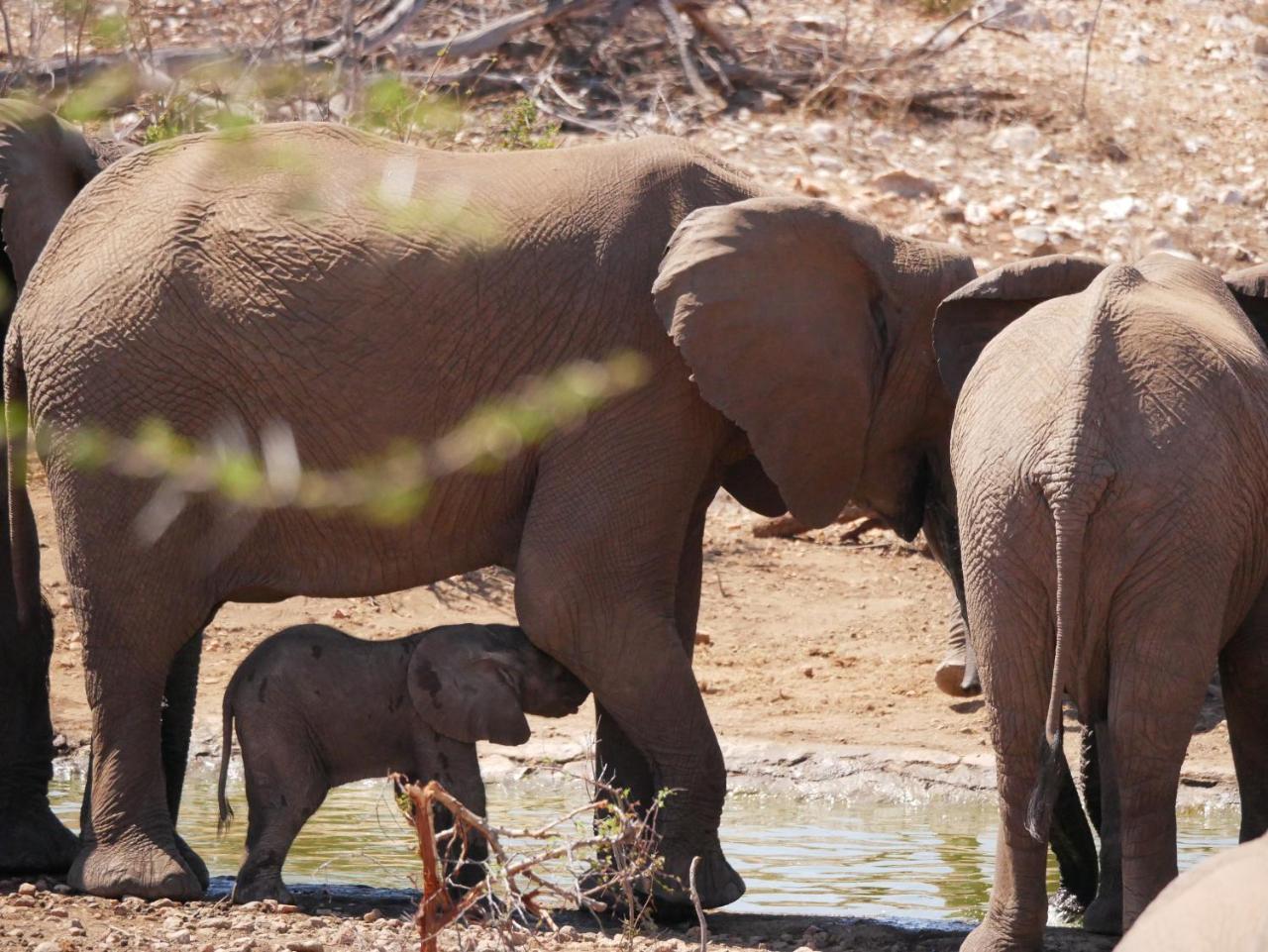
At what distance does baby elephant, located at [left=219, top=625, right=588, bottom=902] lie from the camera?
19.2 feet

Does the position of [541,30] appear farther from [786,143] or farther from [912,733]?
[912,733]

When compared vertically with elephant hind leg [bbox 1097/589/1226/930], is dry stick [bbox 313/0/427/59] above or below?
below

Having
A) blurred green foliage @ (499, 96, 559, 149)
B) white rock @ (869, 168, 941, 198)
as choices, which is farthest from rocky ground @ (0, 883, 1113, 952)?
white rock @ (869, 168, 941, 198)

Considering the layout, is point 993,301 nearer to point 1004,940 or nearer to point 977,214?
point 1004,940

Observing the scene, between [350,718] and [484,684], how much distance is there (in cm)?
37

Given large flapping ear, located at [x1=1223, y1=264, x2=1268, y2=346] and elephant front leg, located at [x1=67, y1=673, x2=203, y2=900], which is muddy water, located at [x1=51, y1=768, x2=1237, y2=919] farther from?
large flapping ear, located at [x1=1223, y1=264, x2=1268, y2=346]

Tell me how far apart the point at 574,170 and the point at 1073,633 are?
2150 millimetres

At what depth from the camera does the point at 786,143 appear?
1330 centimetres

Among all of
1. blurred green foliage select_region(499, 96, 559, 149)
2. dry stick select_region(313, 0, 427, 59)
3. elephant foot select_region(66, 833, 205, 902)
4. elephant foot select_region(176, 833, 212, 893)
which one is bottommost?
elephant foot select_region(176, 833, 212, 893)

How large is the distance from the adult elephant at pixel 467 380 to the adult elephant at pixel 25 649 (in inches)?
21.3

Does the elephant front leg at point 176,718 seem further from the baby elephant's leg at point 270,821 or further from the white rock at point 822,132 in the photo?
the white rock at point 822,132

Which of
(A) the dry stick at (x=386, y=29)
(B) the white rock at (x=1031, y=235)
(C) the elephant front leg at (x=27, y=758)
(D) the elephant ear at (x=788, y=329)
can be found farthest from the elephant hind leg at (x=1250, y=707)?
(A) the dry stick at (x=386, y=29)

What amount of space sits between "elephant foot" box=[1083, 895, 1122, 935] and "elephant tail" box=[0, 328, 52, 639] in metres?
3.03

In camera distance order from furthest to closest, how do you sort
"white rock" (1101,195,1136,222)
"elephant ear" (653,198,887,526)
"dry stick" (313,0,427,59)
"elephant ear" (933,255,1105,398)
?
"white rock" (1101,195,1136,222) < "dry stick" (313,0,427,59) < "elephant ear" (653,198,887,526) < "elephant ear" (933,255,1105,398)
